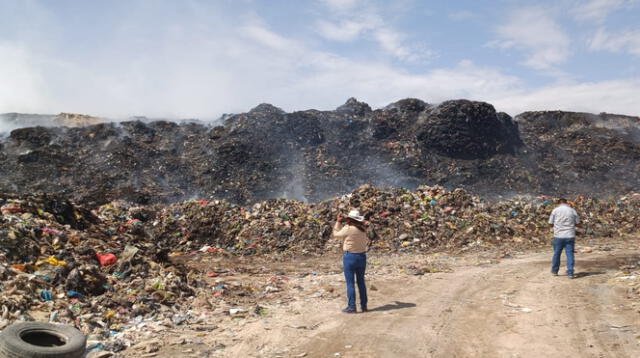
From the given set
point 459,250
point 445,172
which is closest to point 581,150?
point 445,172

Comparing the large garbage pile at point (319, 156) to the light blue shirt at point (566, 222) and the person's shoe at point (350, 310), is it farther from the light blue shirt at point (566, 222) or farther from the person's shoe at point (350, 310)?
the person's shoe at point (350, 310)

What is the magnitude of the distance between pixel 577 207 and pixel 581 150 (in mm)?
15971

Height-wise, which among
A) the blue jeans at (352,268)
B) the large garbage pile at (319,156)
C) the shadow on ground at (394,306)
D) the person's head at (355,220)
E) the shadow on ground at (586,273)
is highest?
the large garbage pile at (319,156)

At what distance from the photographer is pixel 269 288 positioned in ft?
26.9

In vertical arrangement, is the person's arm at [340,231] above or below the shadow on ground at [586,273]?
above

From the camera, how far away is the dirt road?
4.82 m

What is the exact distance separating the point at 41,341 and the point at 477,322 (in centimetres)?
506

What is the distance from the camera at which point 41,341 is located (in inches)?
186

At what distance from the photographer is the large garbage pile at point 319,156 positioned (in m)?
23.6

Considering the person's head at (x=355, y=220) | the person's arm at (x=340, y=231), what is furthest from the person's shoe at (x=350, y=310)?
the person's head at (x=355, y=220)

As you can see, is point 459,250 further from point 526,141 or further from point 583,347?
point 526,141

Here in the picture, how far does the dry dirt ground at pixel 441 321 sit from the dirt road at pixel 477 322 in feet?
0.04

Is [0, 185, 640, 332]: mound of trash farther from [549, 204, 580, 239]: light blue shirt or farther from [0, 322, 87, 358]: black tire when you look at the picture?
[549, 204, 580, 239]: light blue shirt

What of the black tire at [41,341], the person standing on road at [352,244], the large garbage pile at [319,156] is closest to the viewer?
the black tire at [41,341]
